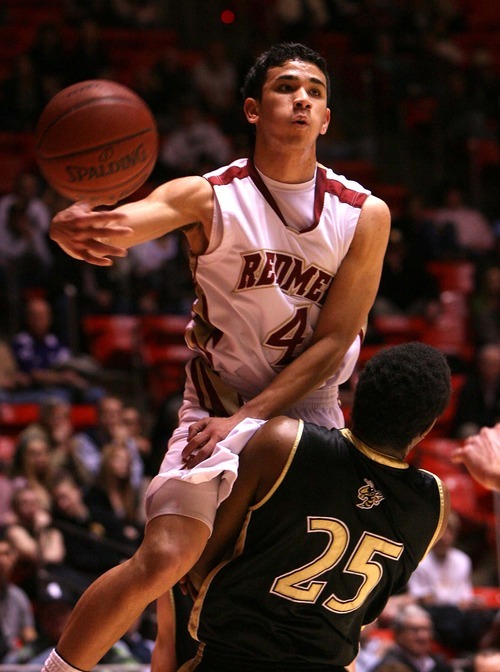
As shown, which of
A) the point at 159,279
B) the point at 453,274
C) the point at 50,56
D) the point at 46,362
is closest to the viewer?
the point at 46,362

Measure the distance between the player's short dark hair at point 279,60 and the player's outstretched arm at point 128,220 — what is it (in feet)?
1.21

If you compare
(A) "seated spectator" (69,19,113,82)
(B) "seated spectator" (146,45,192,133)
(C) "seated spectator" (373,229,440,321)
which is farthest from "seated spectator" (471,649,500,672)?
(A) "seated spectator" (69,19,113,82)

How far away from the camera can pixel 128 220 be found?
375cm

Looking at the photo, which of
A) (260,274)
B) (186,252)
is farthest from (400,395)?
(186,252)

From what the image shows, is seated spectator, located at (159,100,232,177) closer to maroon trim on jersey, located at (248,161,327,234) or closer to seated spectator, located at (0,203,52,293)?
seated spectator, located at (0,203,52,293)

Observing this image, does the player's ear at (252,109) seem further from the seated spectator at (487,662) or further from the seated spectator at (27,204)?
the seated spectator at (27,204)

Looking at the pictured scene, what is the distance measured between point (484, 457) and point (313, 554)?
26.0 inches

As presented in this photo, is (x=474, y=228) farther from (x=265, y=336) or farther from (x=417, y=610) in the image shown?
(x=265, y=336)

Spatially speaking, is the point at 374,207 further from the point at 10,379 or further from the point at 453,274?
the point at 453,274

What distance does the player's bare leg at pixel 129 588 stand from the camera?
3516 millimetres

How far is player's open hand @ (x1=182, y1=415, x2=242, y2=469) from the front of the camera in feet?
12.0

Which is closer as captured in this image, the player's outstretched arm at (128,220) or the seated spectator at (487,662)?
the player's outstretched arm at (128,220)

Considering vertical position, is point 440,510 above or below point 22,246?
above

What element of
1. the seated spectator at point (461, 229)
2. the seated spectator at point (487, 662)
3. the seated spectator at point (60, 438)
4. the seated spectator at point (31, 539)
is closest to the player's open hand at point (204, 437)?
the seated spectator at point (487, 662)
